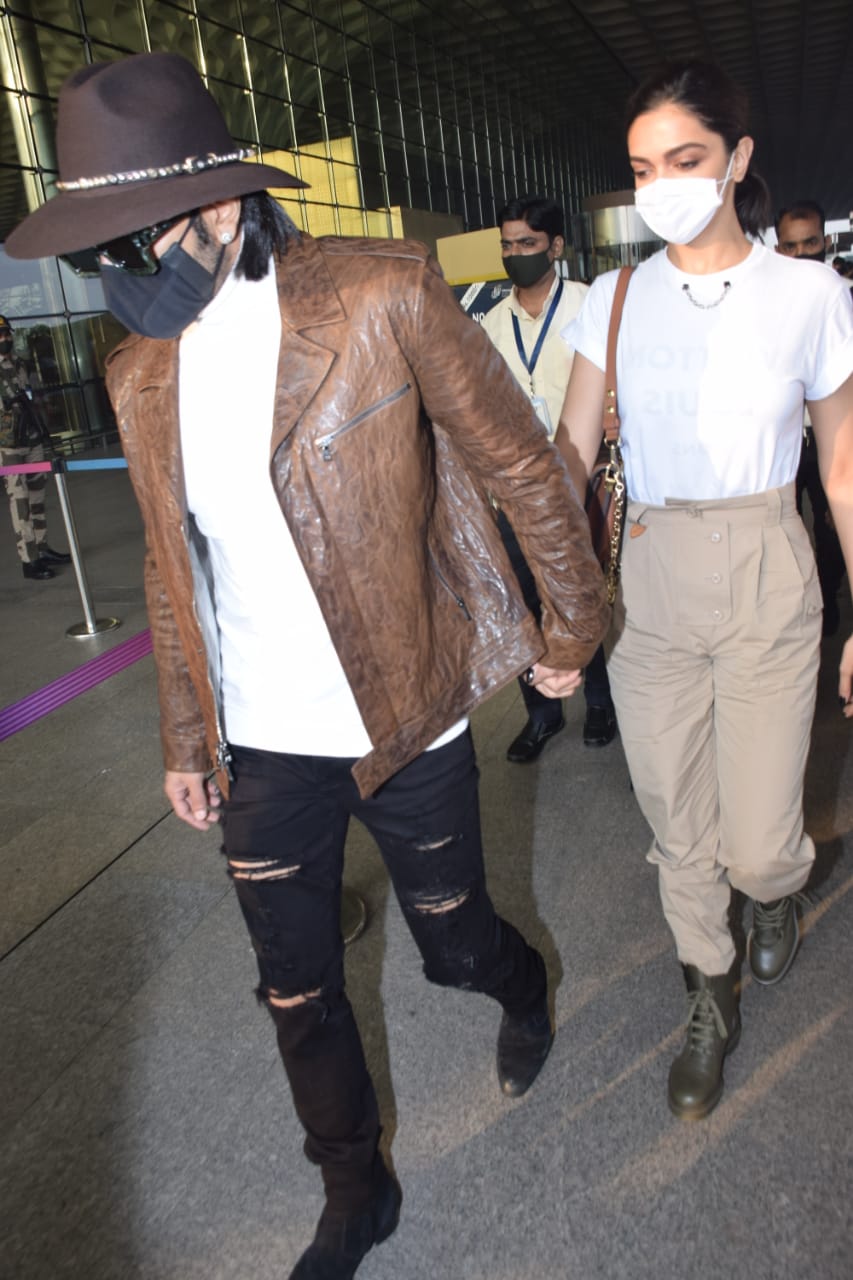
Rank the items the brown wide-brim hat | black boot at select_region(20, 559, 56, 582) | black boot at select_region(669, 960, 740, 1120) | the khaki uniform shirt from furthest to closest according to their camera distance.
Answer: black boot at select_region(20, 559, 56, 582), the khaki uniform shirt, black boot at select_region(669, 960, 740, 1120), the brown wide-brim hat

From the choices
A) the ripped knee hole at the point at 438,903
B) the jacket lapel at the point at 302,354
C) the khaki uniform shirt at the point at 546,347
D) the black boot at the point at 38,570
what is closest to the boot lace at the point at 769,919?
the ripped knee hole at the point at 438,903

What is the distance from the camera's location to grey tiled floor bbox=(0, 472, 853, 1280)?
1.94m

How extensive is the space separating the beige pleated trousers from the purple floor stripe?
145 inches

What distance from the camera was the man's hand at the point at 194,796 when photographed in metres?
1.93

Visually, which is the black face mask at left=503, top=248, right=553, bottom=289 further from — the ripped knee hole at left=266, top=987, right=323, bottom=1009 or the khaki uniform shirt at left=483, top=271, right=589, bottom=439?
the ripped knee hole at left=266, top=987, right=323, bottom=1009

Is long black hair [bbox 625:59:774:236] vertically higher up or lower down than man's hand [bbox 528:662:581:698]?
higher up

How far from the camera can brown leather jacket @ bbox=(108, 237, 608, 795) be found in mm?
1503

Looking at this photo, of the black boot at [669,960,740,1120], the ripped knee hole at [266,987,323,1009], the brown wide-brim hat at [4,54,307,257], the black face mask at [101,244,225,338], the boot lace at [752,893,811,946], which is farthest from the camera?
the boot lace at [752,893,811,946]

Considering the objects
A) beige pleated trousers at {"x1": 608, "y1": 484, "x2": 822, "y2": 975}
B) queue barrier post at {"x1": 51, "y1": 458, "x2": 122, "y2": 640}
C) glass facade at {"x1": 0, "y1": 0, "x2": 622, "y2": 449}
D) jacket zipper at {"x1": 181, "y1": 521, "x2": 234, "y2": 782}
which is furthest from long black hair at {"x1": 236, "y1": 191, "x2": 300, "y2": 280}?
glass facade at {"x1": 0, "y1": 0, "x2": 622, "y2": 449}

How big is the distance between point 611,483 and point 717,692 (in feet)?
1.73

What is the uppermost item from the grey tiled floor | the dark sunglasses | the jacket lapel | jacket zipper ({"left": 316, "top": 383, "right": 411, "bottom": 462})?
the dark sunglasses

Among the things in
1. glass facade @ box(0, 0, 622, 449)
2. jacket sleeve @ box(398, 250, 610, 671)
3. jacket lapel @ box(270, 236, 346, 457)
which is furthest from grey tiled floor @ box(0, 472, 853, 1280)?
glass facade @ box(0, 0, 622, 449)

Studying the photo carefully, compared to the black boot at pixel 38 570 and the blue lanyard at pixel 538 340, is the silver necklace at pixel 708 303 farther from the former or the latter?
the black boot at pixel 38 570

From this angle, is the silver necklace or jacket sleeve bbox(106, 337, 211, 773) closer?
jacket sleeve bbox(106, 337, 211, 773)
